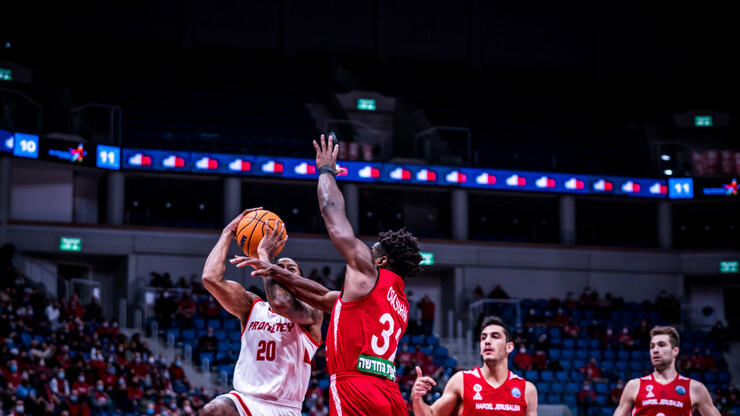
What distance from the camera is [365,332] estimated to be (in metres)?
5.62

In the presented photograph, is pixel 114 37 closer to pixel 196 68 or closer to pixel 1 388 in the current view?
pixel 196 68

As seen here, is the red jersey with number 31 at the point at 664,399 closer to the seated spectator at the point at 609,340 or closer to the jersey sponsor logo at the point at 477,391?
the jersey sponsor logo at the point at 477,391

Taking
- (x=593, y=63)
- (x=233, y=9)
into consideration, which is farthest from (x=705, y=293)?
(x=233, y=9)

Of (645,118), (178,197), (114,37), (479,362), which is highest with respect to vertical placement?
(114,37)

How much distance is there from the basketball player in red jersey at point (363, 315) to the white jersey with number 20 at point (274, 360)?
1.29 m

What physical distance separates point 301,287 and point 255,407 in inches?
50.7

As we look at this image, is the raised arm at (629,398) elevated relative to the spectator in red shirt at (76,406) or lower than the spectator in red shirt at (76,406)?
elevated

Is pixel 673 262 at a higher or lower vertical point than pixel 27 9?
lower

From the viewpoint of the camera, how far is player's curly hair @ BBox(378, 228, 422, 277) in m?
5.81

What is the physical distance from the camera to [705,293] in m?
32.0

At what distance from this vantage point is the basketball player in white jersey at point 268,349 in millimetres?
6875

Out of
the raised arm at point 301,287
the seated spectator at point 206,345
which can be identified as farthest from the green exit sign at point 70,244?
the raised arm at point 301,287

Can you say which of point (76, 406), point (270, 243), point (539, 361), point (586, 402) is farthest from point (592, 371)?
point (270, 243)

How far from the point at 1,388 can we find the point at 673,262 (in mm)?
22507
